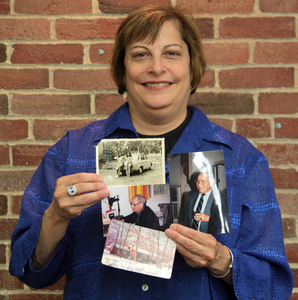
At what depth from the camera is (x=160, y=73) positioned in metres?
1.31

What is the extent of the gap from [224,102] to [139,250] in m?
0.87

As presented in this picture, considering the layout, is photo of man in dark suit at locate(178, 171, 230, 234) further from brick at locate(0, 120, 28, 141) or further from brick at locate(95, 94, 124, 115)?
brick at locate(0, 120, 28, 141)

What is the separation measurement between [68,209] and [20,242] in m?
0.30

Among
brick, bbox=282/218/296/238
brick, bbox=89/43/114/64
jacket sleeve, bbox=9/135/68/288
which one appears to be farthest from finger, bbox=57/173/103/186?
brick, bbox=282/218/296/238

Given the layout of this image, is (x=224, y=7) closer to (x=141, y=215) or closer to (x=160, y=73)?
(x=160, y=73)

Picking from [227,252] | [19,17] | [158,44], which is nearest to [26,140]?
[19,17]

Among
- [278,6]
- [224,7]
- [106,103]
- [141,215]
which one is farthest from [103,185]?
[278,6]

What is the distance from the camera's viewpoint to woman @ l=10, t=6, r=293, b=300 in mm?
1222

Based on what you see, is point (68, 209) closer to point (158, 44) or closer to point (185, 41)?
point (158, 44)

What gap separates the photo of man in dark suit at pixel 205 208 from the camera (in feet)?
3.71

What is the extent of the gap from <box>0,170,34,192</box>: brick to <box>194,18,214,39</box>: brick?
100cm

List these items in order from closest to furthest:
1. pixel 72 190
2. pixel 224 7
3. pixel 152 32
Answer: pixel 72 190, pixel 152 32, pixel 224 7

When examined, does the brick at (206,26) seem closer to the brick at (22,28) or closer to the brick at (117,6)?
the brick at (117,6)

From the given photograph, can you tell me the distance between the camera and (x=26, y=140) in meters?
1.74
